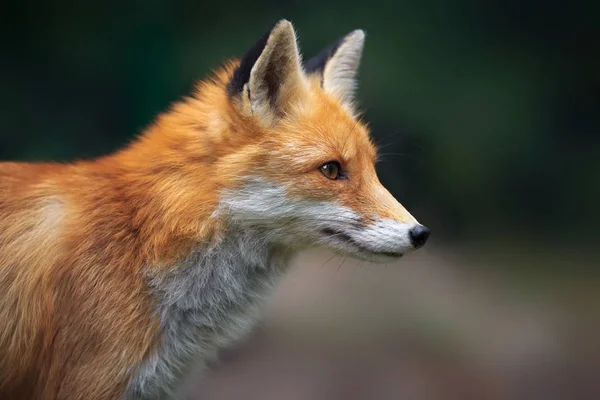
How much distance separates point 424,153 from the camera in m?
5.49

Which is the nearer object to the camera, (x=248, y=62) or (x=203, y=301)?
(x=248, y=62)

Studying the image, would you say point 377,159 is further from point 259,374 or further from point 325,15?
point 325,15

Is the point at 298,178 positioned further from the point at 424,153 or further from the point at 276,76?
the point at 424,153

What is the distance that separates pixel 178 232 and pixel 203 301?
0.28 m

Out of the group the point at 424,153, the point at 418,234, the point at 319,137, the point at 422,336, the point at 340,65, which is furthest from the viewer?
the point at 424,153

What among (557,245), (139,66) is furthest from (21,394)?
(557,245)

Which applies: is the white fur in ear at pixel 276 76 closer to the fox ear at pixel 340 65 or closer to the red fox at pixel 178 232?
the red fox at pixel 178 232

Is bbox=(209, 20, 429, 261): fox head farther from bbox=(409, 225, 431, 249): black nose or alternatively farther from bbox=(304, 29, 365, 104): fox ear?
bbox=(304, 29, 365, 104): fox ear

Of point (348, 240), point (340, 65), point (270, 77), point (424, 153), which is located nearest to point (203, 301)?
point (348, 240)

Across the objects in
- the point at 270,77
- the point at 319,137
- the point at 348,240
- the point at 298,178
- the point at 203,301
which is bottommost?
the point at 203,301

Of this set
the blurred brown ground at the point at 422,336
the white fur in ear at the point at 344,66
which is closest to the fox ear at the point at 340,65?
the white fur in ear at the point at 344,66

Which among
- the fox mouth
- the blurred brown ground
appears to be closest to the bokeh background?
the blurred brown ground

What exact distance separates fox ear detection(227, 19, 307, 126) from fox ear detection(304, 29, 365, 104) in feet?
1.15

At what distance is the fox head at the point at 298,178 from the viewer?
2.45 meters
